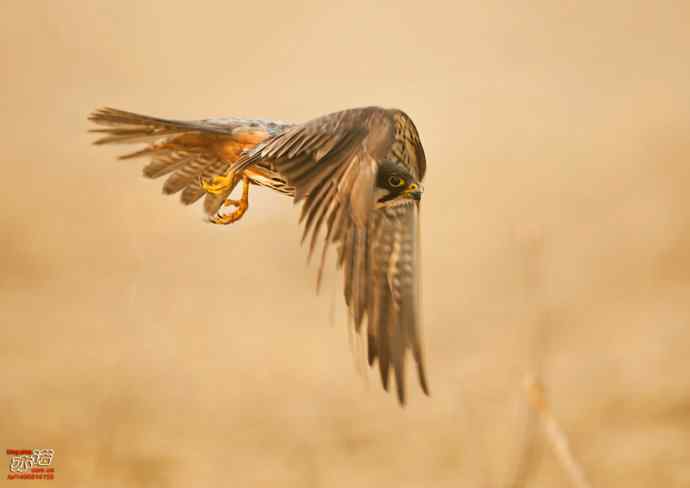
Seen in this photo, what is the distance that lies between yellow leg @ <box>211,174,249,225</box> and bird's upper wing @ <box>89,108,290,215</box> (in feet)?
0.08

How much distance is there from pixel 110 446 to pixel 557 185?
2330 mm

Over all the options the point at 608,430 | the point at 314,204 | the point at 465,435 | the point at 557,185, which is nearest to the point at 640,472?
the point at 608,430

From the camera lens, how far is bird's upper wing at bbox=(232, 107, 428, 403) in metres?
1.07

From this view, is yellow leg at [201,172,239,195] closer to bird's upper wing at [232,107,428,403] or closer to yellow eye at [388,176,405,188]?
bird's upper wing at [232,107,428,403]

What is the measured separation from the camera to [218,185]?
4.90ft

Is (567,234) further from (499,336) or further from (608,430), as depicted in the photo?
(608,430)

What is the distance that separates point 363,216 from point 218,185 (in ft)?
1.44

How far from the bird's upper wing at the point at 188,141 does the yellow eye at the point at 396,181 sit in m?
0.27

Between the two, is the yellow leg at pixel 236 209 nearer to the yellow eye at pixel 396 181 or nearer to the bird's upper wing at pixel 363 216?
the bird's upper wing at pixel 363 216

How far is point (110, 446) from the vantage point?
114 inches
